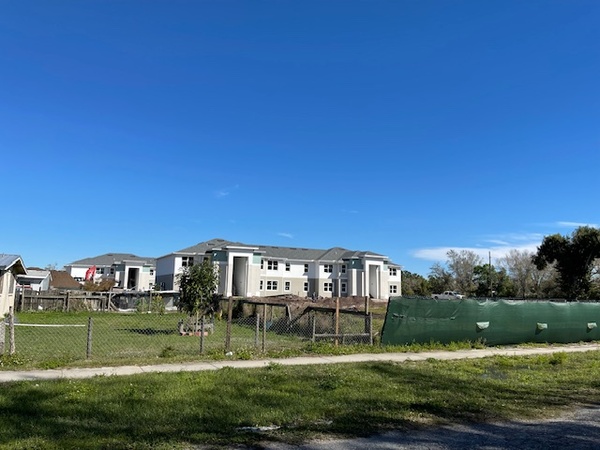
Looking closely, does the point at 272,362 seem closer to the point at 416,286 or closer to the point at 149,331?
the point at 149,331

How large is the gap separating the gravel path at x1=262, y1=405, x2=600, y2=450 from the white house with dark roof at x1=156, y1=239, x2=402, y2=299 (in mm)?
52186

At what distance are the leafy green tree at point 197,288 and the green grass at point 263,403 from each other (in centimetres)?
1160

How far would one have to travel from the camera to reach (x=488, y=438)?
6133 mm

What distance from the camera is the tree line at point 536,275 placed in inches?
2179

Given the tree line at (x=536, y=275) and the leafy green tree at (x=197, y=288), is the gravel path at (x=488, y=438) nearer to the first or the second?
the leafy green tree at (x=197, y=288)

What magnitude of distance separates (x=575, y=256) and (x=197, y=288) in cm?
4924

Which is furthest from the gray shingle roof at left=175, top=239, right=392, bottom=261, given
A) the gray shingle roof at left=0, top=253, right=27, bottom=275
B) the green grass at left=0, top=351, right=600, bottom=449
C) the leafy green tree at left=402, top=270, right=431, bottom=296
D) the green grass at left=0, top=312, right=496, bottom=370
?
the green grass at left=0, top=351, right=600, bottom=449

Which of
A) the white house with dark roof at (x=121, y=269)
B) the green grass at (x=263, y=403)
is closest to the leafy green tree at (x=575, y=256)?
the green grass at (x=263, y=403)

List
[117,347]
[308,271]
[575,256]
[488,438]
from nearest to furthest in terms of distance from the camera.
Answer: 1. [488,438]
2. [117,347]
3. [575,256]
4. [308,271]

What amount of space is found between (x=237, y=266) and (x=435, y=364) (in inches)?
1941

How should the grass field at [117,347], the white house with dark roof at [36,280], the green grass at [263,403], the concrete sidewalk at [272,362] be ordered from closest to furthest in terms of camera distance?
the green grass at [263,403] → the concrete sidewalk at [272,362] → the grass field at [117,347] → the white house with dark roof at [36,280]

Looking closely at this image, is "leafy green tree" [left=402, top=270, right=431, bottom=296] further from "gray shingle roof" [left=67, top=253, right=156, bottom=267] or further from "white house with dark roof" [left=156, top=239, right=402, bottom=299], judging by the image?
"gray shingle roof" [left=67, top=253, right=156, bottom=267]

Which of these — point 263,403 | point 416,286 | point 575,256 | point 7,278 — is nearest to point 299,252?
point 416,286

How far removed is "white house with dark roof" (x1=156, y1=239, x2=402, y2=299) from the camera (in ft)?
196
